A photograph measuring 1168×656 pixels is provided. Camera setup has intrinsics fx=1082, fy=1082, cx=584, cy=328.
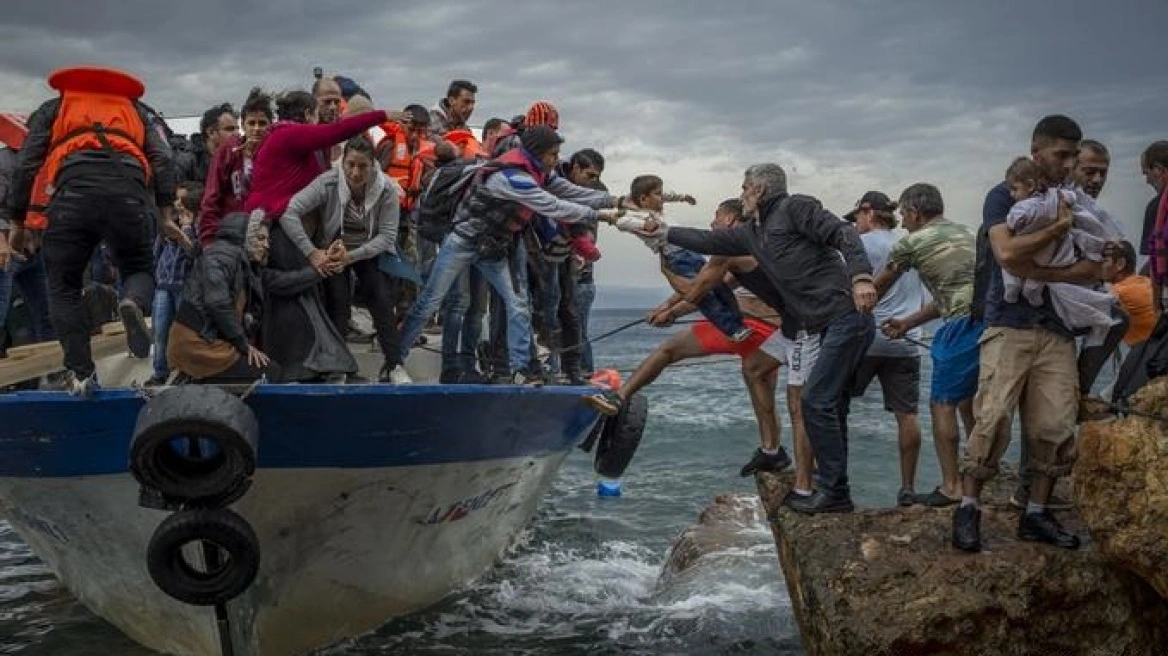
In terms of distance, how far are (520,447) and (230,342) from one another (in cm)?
243

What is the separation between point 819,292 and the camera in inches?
248

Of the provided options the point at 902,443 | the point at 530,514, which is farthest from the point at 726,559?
the point at 902,443

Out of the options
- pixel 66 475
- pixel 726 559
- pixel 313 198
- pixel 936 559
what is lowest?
pixel 726 559

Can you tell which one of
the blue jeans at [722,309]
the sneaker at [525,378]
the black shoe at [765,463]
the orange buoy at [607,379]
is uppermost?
the blue jeans at [722,309]

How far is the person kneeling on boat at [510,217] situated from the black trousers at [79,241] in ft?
6.52

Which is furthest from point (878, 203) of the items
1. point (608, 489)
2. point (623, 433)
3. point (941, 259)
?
point (608, 489)

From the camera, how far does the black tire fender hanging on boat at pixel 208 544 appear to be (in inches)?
188

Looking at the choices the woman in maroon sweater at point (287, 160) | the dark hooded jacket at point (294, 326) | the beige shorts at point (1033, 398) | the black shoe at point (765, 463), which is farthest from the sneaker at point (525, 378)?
the beige shorts at point (1033, 398)

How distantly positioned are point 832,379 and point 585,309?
4.47 metres

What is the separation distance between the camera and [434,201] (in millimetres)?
7793

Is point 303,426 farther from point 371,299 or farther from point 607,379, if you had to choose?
point 607,379

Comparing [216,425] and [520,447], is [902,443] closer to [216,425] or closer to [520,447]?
[520,447]

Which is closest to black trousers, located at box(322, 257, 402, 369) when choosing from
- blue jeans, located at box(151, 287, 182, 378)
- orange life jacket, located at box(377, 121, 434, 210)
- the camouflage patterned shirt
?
blue jeans, located at box(151, 287, 182, 378)

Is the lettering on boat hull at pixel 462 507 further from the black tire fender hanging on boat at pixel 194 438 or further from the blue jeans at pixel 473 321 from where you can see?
the black tire fender hanging on boat at pixel 194 438
